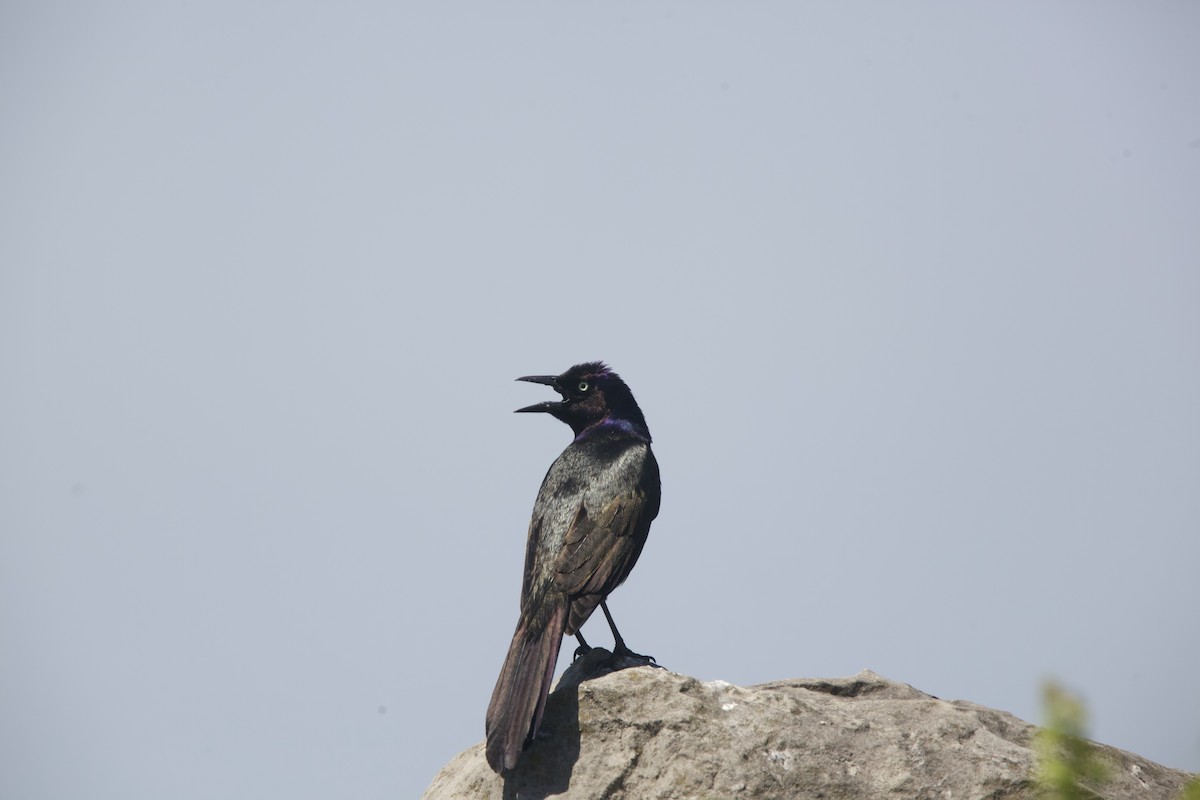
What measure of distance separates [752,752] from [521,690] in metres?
1.46

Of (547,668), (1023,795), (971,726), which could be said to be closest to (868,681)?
(971,726)

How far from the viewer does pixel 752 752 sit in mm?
7016

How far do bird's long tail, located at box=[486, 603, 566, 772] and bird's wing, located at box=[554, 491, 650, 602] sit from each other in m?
0.39

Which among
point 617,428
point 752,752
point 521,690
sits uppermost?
point 617,428

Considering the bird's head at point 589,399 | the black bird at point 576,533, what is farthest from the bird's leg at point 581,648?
the bird's head at point 589,399

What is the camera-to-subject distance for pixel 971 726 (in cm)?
739

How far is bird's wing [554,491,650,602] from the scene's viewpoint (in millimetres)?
8562

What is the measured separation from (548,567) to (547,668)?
121 cm

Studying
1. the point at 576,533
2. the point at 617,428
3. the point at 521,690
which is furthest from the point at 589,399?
the point at 521,690

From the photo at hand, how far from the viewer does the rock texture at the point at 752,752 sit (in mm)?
6930

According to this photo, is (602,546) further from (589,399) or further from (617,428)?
(589,399)

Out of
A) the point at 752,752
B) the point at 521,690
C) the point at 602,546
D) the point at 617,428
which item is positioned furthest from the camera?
the point at 617,428

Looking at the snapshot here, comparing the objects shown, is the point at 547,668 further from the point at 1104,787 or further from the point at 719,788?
the point at 1104,787

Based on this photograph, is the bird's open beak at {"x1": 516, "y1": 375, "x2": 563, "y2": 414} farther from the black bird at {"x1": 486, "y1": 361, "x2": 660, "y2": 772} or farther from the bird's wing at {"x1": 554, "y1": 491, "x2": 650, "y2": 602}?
the bird's wing at {"x1": 554, "y1": 491, "x2": 650, "y2": 602}
